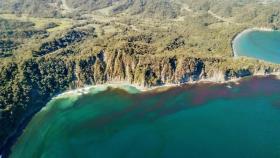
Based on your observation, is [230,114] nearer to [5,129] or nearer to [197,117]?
[197,117]

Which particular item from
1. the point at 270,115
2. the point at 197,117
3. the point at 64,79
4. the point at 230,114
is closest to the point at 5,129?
the point at 64,79

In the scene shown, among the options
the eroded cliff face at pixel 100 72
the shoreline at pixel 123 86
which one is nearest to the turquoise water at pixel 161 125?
the shoreline at pixel 123 86

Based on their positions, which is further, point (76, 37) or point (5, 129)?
point (76, 37)

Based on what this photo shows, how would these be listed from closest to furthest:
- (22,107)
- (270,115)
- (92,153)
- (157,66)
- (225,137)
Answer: (92,153)
(225,137)
(22,107)
(270,115)
(157,66)

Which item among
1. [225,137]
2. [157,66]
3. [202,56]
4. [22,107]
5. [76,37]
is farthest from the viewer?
[76,37]

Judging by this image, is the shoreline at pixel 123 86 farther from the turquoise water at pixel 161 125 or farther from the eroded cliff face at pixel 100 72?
the turquoise water at pixel 161 125

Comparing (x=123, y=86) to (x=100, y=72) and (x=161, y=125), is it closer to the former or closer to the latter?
(x=100, y=72)
